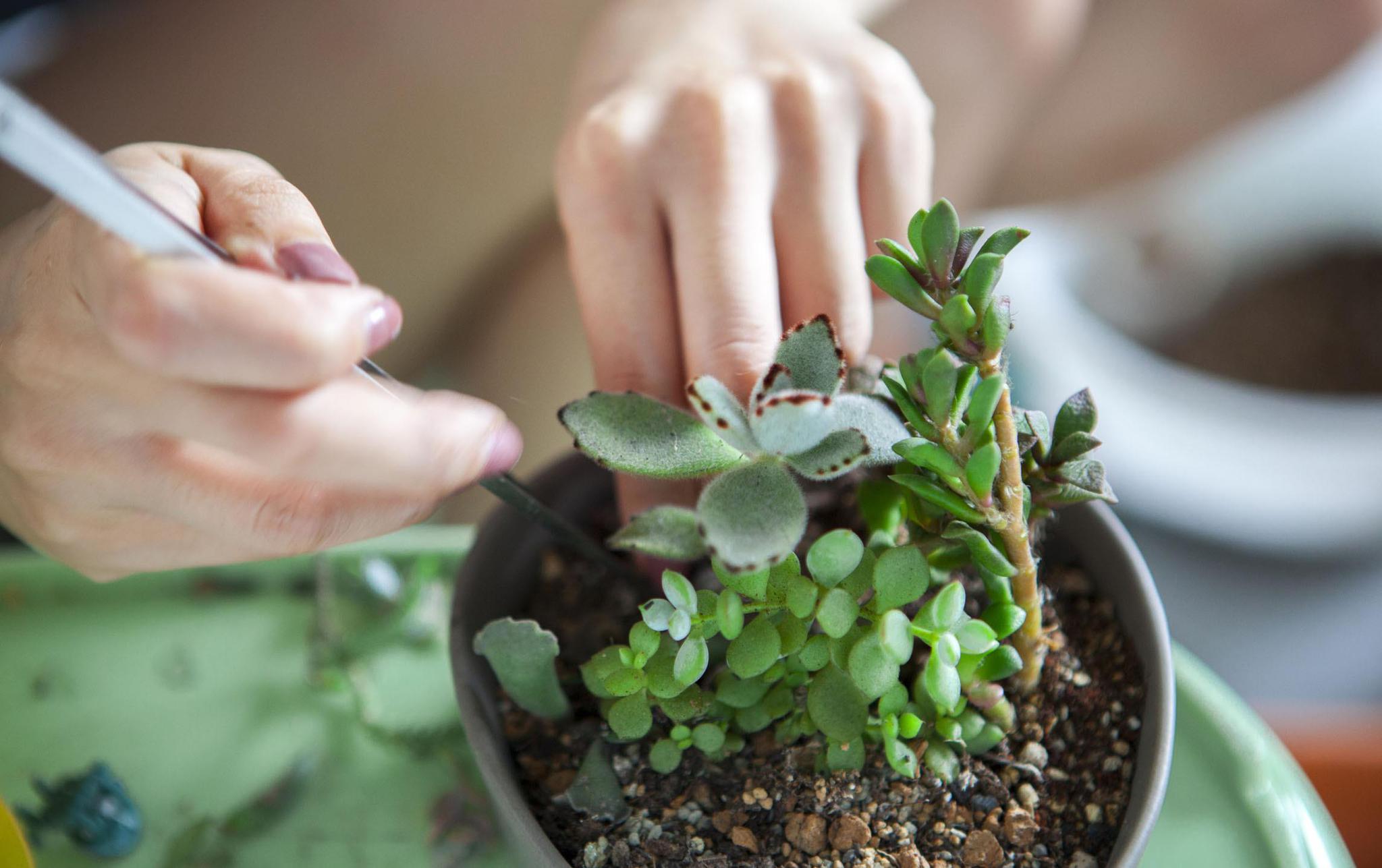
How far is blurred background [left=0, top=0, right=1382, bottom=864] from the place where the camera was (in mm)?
678

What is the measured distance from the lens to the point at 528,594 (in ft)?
1.79

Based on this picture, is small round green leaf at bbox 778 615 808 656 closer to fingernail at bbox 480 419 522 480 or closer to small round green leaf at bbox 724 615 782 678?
small round green leaf at bbox 724 615 782 678

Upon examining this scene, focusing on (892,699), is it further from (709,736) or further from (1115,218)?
(1115,218)

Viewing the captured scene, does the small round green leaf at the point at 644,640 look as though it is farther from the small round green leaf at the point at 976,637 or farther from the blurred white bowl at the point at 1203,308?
the blurred white bowl at the point at 1203,308

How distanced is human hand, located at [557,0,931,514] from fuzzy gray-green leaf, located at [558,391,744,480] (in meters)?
0.06

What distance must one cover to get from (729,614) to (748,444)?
64mm

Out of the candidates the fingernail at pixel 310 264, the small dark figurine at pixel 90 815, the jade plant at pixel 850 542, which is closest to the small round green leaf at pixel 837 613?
the jade plant at pixel 850 542

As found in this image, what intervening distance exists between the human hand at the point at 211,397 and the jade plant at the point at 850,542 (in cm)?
7

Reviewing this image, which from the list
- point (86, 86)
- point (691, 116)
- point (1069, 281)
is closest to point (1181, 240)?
point (1069, 281)

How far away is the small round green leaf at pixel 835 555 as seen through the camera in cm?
36

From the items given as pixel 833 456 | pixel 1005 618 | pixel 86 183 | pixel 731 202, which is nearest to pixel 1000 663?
pixel 1005 618

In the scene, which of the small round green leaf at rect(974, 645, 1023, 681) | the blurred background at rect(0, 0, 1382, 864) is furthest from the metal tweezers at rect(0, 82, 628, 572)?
the small round green leaf at rect(974, 645, 1023, 681)

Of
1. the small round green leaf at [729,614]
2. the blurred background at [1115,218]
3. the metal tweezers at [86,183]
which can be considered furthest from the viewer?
the blurred background at [1115,218]

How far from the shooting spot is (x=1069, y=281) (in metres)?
1.29
